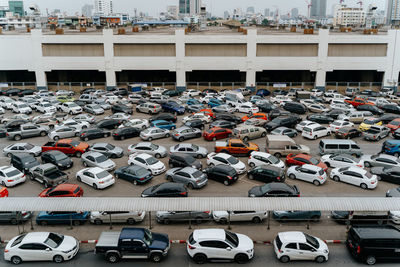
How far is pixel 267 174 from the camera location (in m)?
23.6

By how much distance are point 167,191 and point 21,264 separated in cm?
792

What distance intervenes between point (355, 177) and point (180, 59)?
37215 millimetres

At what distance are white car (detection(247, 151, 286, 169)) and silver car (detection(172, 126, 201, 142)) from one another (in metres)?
7.69

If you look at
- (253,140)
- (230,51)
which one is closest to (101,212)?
(253,140)

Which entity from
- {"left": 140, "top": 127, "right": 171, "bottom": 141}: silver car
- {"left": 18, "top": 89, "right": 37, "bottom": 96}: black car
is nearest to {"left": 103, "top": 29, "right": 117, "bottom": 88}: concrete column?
{"left": 18, "top": 89, "right": 37, "bottom": 96}: black car

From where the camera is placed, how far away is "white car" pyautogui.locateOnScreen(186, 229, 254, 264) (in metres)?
15.1

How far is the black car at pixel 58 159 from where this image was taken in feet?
84.8

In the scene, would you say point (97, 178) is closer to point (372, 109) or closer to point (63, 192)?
point (63, 192)

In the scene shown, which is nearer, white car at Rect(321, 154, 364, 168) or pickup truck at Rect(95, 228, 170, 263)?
pickup truck at Rect(95, 228, 170, 263)

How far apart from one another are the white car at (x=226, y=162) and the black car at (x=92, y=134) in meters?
11.6

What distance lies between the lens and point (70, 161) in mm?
26266

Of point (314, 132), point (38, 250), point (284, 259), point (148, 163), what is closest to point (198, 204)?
point (284, 259)

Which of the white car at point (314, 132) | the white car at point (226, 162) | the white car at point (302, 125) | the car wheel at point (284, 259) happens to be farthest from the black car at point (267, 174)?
the white car at point (302, 125)

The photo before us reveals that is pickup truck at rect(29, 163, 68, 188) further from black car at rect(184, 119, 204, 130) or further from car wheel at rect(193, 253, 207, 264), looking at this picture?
black car at rect(184, 119, 204, 130)
